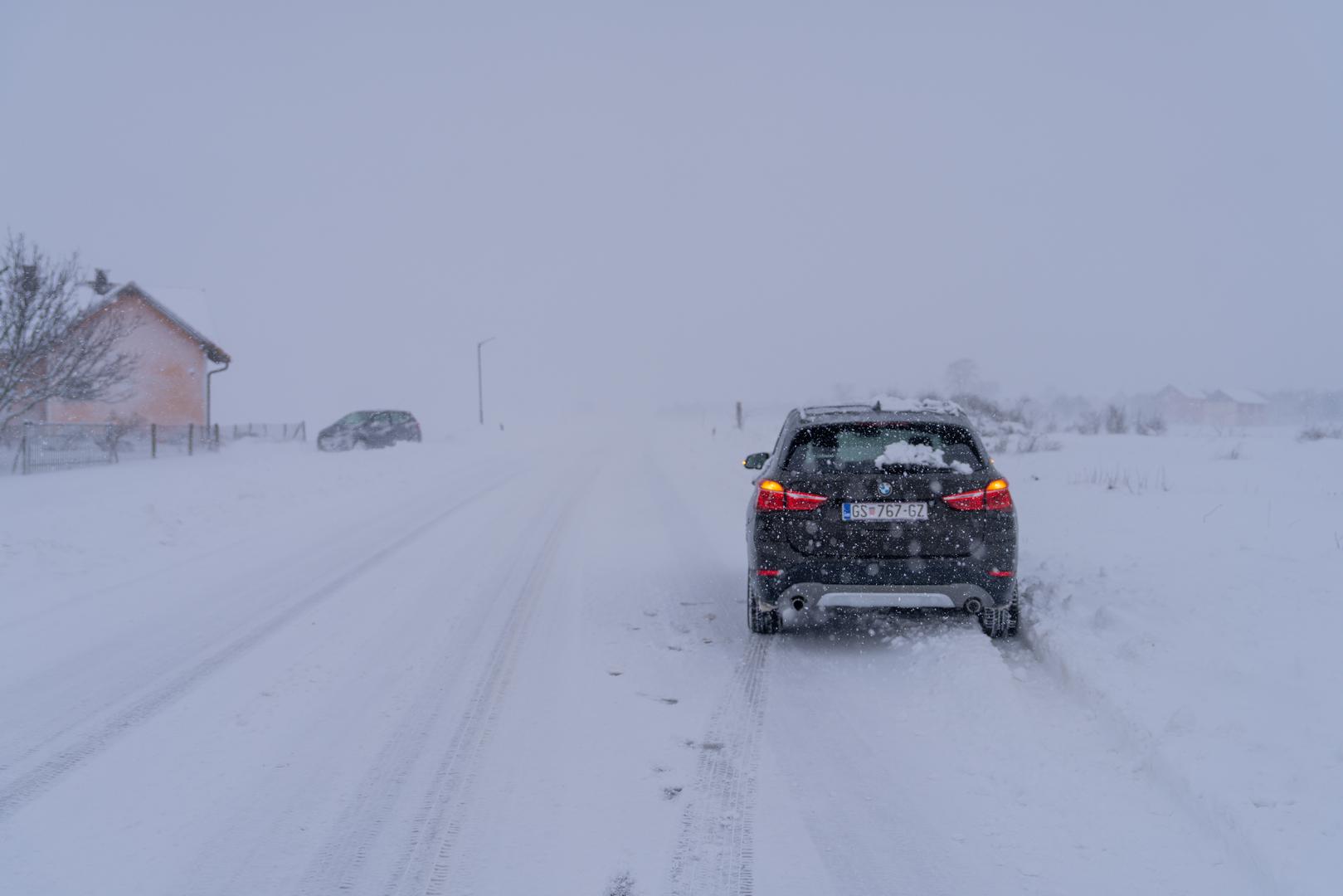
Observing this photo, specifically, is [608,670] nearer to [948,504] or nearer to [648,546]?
[948,504]

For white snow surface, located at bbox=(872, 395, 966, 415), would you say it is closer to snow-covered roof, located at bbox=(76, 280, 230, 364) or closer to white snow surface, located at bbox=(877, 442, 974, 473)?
white snow surface, located at bbox=(877, 442, 974, 473)

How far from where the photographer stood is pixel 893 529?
5.21 meters

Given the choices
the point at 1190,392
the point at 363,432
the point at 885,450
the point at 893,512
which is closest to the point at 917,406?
the point at 885,450

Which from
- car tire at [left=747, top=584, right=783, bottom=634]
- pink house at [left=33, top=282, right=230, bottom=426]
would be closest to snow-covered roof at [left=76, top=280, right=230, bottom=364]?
pink house at [left=33, top=282, right=230, bottom=426]

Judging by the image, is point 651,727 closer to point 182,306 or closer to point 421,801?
point 421,801

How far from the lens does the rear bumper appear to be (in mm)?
5152

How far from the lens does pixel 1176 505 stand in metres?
10.2

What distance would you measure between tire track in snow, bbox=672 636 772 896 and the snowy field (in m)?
0.02

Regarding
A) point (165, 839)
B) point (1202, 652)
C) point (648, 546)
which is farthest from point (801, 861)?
point (648, 546)

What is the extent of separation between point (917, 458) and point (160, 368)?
127ft

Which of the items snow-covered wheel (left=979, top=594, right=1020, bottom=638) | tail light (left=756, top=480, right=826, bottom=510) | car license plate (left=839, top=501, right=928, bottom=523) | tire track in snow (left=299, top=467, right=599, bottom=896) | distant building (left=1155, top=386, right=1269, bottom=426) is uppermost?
distant building (left=1155, top=386, right=1269, bottom=426)

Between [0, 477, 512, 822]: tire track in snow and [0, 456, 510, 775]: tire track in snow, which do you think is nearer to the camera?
[0, 477, 512, 822]: tire track in snow

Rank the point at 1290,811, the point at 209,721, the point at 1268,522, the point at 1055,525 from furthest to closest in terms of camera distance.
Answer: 1. the point at 1055,525
2. the point at 1268,522
3. the point at 209,721
4. the point at 1290,811

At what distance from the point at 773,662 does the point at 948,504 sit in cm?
154
